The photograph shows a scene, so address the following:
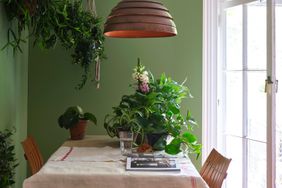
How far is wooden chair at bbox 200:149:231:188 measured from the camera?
6.90 ft

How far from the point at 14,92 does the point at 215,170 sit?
4.83 feet

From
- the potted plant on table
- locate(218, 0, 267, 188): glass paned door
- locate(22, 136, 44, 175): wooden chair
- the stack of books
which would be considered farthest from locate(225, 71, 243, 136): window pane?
locate(22, 136, 44, 175): wooden chair

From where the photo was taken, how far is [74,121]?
9.28 feet

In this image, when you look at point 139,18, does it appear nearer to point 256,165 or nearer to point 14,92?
point 14,92

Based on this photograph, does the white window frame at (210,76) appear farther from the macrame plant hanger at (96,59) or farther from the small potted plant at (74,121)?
the small potted plant at (74,121)

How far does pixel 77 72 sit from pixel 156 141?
1051 mm

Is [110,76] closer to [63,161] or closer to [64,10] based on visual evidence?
[64,10]

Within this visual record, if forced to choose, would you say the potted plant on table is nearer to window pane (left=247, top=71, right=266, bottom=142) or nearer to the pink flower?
the pink flower

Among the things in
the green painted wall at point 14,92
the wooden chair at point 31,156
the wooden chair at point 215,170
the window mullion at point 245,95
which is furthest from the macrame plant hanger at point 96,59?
the wooden chair at point 215,170

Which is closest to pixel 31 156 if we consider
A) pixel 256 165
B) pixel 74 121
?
pixel 74 121

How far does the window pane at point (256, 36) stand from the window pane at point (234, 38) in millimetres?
109

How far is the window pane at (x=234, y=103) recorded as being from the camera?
→ 2973 mm

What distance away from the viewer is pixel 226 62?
3158 mm

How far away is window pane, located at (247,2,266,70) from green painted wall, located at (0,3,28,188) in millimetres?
1625
